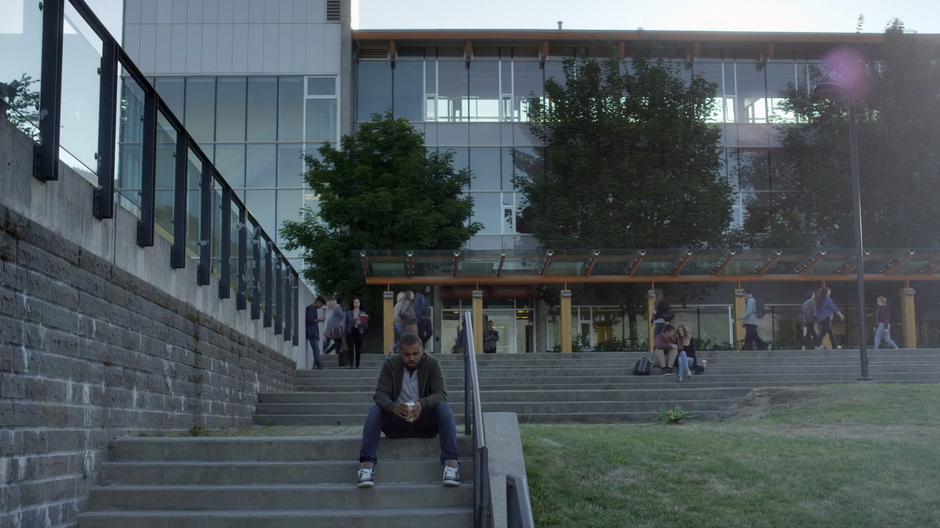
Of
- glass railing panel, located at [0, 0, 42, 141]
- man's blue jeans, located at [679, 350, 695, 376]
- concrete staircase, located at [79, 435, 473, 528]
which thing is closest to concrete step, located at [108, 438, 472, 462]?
concrete staircase, located at [79, 435, 473, 528]

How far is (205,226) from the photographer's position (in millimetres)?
13594

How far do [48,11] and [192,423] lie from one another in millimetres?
5026

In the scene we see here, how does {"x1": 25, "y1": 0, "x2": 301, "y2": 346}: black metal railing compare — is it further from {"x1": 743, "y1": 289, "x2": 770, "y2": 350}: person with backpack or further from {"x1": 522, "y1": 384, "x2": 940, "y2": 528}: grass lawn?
{"x1": 743, "y1": 289, "x2": 770, "y2": 350}: person with backpack

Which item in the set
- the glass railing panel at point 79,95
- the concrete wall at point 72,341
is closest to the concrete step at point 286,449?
the concrete wall at point 72,341

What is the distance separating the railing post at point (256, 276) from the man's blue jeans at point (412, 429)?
7850 millimetres

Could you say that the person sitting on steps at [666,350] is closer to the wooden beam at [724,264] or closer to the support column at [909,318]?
the wooden beam at [724,264]

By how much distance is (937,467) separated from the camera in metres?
11.1

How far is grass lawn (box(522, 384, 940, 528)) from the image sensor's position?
931 centimetres

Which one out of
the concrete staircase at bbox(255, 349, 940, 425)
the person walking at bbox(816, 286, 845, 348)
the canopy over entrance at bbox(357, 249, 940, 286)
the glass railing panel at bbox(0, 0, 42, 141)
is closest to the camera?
the glass railing panel at bbox(0, 0, 42, 141)

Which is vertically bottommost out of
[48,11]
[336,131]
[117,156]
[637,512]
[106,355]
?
[637,512]

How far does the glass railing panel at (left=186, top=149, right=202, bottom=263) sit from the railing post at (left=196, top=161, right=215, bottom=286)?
3.9 inches

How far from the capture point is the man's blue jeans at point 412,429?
29.4 feet

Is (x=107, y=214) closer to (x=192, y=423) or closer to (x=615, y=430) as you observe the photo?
(x=192, y=423)

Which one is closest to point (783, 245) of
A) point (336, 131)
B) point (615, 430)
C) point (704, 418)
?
point (336, 131)
